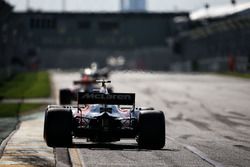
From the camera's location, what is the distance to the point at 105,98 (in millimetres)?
16453

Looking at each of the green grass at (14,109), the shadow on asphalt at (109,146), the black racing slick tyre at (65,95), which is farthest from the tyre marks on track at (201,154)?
the black racing slick tyre at (65,95)

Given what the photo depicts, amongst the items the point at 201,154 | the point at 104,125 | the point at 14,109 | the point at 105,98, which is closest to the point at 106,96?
the point at 105,98

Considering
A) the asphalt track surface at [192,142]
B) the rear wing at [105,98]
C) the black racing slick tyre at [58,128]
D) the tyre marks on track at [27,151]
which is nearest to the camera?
the tyre marks on track at [27,151]

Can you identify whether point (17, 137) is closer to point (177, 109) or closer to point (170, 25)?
point (177, 109)

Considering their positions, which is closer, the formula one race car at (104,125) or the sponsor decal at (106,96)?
the formula one race car at (104,125)

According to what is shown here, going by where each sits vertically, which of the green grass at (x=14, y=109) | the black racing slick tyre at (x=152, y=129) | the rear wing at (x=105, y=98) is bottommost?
the green grass at (x=14, y=109)

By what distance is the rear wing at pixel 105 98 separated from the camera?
1644 centimetres

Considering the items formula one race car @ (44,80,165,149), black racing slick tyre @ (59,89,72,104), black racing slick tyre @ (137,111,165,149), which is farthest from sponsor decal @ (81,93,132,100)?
black racing slick tyre @ (59,89,72,104)

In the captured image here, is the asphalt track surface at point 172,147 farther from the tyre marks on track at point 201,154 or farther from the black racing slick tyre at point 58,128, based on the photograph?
the black racing slick tyre at point 58,128

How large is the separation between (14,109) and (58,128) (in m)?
17.8

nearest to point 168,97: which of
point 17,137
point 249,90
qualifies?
point 249,90

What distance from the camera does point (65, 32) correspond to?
147 m

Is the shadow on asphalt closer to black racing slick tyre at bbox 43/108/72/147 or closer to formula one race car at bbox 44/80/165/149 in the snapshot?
formula one race car at bbox 44/80/165/149

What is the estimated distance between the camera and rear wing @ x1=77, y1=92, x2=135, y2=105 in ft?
53.9
